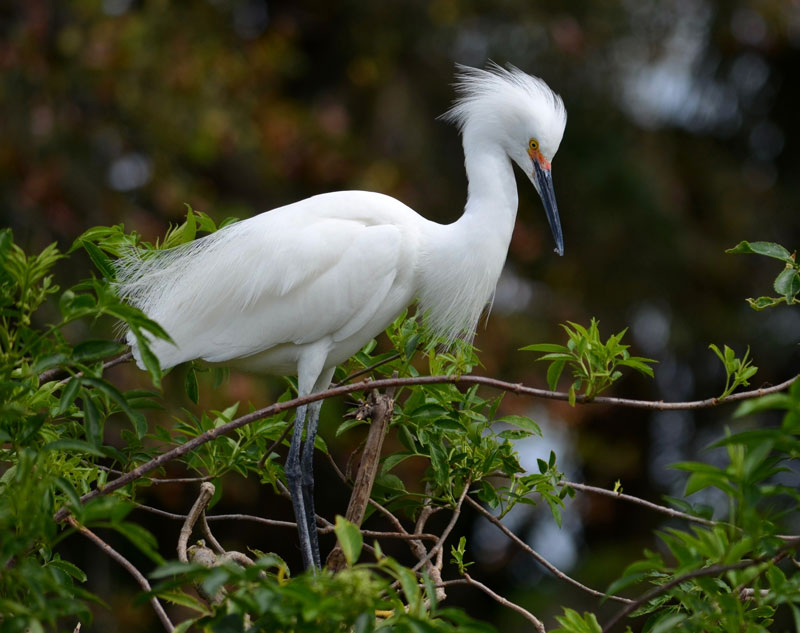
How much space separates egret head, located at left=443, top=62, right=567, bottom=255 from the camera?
3018mm

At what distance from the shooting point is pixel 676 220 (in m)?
7.45

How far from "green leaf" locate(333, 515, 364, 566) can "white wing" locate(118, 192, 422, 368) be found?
1338mm

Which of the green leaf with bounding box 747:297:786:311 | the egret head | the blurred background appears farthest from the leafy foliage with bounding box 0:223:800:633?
the blurred background

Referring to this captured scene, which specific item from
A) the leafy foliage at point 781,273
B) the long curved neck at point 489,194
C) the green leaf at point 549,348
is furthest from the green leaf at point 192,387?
the leafy foliage at point 781,273

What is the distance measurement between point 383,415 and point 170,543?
14.4 ft

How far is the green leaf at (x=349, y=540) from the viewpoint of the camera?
154cm

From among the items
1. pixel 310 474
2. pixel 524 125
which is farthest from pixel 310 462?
pixel 524 125

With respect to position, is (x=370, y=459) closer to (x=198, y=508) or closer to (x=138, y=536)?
(x=198, y=508)

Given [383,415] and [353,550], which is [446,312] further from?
[353,550]

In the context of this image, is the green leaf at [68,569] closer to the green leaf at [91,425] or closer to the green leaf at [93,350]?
the green leaf at [91,425]

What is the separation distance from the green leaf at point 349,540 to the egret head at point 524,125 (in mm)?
1544

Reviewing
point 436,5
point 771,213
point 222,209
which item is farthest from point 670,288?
point 222,209

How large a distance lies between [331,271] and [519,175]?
2838mm

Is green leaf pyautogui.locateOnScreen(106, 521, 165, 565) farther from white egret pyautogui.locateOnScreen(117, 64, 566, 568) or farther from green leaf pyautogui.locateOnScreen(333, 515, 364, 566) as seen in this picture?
white egret pyautogui.locateOnScreen(117, 64, 566, 568)
